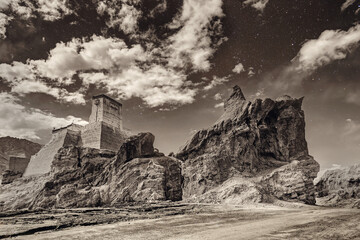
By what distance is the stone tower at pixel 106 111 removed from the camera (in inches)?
2263

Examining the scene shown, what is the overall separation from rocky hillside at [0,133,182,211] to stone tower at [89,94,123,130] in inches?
650

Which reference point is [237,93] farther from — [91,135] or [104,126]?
[91,135]

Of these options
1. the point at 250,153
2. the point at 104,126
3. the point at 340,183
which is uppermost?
the point at 104,126

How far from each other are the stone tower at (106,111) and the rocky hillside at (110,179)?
16522 millimetres

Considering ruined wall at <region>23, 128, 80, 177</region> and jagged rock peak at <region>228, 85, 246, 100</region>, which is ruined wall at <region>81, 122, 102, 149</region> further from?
jagged rock peak at <region>228, 85, 246, 100</region>

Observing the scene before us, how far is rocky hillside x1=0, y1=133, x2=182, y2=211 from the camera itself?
29203mm

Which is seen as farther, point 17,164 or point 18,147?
point 18,147

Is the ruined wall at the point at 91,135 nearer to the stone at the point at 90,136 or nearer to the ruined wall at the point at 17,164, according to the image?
the stone at the point at 90,136

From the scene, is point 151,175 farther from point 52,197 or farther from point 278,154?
point 278,154

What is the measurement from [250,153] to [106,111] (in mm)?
39123

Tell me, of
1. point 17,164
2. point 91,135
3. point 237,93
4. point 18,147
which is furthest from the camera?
point 18,147

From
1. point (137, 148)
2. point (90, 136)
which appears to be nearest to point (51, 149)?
point (90, 136)

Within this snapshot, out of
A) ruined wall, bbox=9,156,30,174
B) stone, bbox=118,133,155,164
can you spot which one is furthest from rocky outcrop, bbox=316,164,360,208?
ruined wall, bbox=9,156,30,174

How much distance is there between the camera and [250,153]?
102ft
